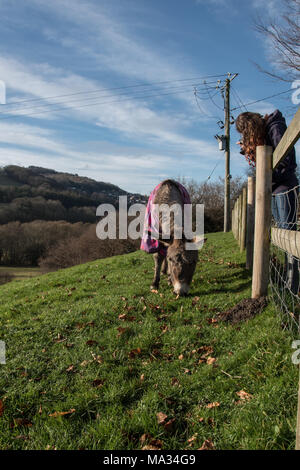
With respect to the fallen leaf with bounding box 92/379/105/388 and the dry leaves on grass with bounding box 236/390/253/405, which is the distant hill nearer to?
the fallen leaf with bounding box 92/379/105/388

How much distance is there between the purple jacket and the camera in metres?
4.34

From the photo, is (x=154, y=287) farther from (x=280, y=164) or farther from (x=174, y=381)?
(x=280, y=164)

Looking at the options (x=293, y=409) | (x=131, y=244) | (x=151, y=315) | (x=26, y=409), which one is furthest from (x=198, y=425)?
(x=131, y=244)

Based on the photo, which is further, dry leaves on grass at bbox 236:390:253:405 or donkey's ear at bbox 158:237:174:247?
donkey's ear at bbox 158:237:174:247

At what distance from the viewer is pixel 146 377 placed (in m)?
3.24

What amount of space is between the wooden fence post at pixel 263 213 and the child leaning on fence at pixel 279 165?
25 centimetres

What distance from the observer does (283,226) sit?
430cm

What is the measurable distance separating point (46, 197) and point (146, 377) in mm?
111549

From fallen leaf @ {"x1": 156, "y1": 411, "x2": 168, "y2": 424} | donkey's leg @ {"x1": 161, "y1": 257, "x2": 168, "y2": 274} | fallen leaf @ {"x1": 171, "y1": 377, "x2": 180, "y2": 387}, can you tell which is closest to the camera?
fallen leaf @ {"x1": 156, "y1": 411, "x2": 168, "y2": 424}

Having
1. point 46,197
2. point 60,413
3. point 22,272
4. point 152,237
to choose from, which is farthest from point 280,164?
point 46,197

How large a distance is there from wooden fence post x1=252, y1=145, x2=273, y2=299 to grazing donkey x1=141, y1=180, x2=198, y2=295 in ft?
5.27

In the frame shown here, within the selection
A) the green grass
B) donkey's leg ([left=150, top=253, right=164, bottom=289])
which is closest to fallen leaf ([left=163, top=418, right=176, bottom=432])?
donkey's leg ([left=150, top=253, right=164, bottom=289])

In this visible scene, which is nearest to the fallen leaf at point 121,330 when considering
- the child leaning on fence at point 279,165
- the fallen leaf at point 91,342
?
the fallen leaf at point 91,342
